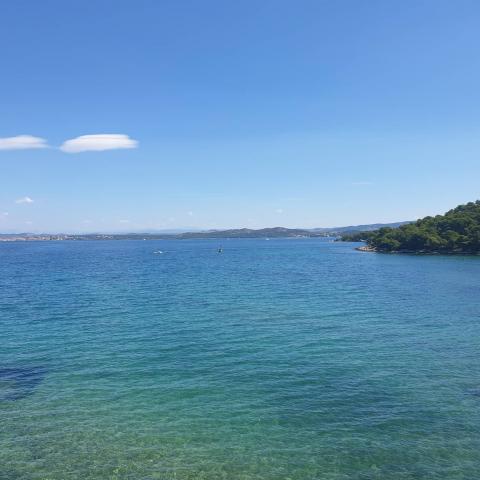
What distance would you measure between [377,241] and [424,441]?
175638 millimetres

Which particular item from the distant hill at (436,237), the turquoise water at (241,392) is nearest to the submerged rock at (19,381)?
the turquoise water at (241,392)

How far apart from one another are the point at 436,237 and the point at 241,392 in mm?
151263

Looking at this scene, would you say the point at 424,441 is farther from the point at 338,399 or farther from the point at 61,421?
the point at 61,421

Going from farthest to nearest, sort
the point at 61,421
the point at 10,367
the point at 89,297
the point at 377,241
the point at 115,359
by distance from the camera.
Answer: the point at 377,241, the point at 89,297, the point at 115,359, the point at 10,367, the point at 61,421

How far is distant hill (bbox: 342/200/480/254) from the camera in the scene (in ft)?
503

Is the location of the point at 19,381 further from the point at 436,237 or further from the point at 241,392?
the point at 436,237

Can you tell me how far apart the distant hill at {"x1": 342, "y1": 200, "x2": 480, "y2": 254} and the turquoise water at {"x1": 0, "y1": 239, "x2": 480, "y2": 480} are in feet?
343

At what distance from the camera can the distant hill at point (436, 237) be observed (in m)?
153

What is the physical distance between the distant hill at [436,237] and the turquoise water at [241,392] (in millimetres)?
104553

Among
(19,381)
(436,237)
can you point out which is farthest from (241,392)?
(436,237)

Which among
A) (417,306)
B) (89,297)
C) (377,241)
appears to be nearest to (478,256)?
(377,241)

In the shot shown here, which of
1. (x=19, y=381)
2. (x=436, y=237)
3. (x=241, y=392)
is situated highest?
(x=436, y=237)

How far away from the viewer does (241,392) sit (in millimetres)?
28359

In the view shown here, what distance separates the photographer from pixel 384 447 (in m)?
21.2
